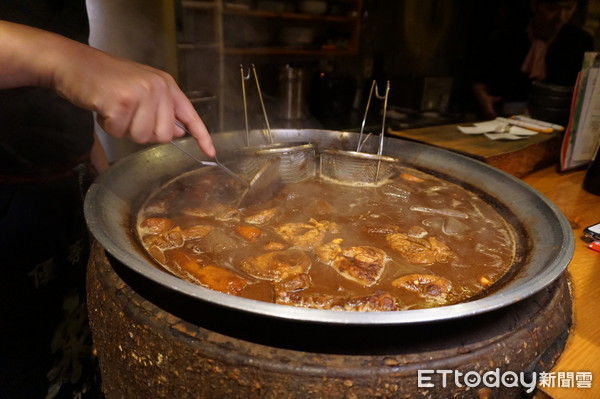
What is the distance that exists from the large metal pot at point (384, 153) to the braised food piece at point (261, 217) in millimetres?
504

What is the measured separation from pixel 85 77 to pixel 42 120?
→ 3.56ft

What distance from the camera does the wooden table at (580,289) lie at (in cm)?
127

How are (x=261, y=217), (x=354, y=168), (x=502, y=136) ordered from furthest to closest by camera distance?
(x=502, y=136) → (x=354, y=168) → (x=261, y=217)

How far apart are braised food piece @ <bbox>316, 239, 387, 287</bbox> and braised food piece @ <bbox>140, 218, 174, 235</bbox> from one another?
Answer: 68cm

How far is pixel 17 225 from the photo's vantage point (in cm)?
197

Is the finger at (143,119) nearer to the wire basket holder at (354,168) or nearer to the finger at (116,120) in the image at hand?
the finger at (116,120)

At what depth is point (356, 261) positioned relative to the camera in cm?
150

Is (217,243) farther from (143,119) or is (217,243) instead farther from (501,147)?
(501,147)

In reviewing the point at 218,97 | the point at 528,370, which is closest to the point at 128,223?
the point at 528,370

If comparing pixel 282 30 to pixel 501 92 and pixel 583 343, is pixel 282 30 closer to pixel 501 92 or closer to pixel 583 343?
pixel 501 92

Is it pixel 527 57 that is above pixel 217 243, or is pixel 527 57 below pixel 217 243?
above

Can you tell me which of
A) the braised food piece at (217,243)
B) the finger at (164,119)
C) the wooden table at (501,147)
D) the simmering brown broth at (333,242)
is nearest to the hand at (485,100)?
the wooden table at (501,147)

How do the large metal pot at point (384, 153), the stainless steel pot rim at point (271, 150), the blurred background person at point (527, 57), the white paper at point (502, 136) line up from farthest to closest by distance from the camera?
the blurred background person at point (527, 57) < the white paper at point (502, 136) < the stainless steel pot rim at point (271, 150) < the large metal pot at point (384, 153)

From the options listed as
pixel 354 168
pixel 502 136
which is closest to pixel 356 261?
pixel 354 168
